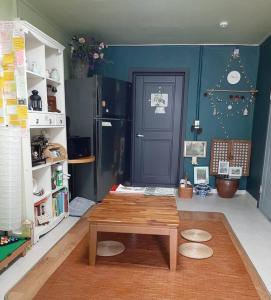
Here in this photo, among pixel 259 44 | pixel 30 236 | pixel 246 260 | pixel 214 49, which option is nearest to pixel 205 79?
pixel 214 49

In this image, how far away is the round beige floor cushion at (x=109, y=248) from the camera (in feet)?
7.01

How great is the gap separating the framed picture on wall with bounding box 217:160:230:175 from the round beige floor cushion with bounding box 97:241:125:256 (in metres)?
2.35

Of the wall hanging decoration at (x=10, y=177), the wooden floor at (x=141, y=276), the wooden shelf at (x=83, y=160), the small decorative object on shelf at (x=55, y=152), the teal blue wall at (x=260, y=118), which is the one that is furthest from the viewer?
the teal blue wall at (x=260, y=118)

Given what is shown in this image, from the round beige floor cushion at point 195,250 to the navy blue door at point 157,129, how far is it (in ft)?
6.39

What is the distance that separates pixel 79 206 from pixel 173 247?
1.68 meters

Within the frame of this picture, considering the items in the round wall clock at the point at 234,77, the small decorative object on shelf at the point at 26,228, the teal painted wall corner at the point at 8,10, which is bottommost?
the small decorative object on shelf at the point at 26,228

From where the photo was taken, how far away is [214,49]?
373 cm

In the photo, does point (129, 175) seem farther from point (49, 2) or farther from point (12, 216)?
point (49, 2)

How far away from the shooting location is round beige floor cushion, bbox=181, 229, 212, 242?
2.41 meters

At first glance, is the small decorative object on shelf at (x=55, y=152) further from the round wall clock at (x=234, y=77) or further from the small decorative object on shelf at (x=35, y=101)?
the round wall clock at (x=234, y=77)

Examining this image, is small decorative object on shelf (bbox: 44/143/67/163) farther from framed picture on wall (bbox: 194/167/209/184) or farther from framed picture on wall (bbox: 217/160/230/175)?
framed picture on wall (bbox: 217/160/230/175)

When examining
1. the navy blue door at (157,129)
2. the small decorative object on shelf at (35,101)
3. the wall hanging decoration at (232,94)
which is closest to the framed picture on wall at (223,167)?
the wall hanging decoration at (232,94)

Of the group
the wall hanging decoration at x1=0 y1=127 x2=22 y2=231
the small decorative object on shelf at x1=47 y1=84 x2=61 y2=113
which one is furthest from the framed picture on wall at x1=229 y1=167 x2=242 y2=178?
the wall hanging decoration at x1=0 y1=127 x2=22 y2=231

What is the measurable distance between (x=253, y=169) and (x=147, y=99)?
212cm
